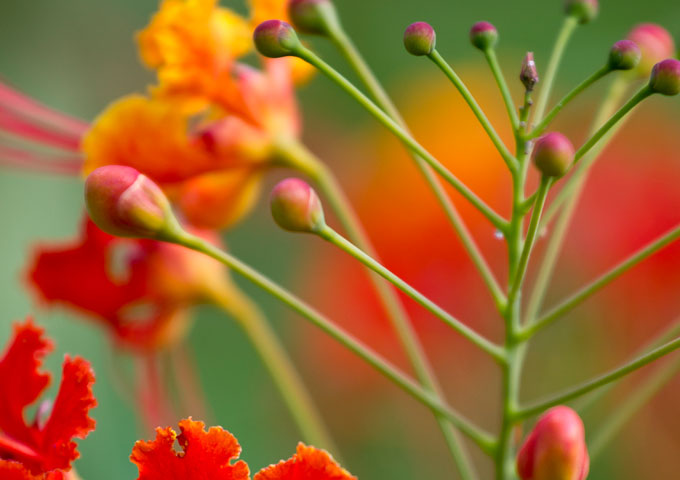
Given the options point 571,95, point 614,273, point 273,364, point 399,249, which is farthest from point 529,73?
point 399,249

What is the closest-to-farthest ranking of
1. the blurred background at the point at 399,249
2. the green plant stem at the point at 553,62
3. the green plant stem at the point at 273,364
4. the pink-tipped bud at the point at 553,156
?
the pink-tipped bud at the point at 553,156, the green plant stem at the point at 553,62, the green plant stem at the point at 273,364, the blurred background at the point at 399,249

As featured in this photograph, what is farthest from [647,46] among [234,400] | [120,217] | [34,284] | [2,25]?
[2,25]

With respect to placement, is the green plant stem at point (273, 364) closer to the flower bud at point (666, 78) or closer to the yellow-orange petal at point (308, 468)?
the yellow-orange petal at point (308, 468)

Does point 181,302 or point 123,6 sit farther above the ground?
point 123,6

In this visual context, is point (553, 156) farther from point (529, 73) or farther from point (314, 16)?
point (314, 16)

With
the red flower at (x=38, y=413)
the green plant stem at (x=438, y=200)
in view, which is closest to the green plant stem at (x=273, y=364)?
the green plant stem at (x=438, y=200)

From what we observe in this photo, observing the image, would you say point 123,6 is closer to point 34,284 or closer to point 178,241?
point 34,284
